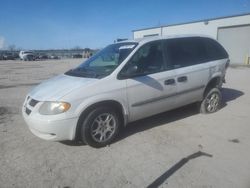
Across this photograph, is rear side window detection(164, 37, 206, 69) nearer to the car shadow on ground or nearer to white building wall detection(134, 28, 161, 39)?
the car shadow on ground

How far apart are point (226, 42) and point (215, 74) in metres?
24.8

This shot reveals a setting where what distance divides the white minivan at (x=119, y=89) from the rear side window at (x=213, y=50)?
3 centimetres

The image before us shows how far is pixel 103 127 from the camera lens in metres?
4.10

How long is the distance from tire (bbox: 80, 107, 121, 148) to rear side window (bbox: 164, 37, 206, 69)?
1.64m

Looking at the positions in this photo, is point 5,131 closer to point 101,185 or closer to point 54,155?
point 54,155

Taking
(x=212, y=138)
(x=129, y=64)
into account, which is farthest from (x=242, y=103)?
(x=129, y=64)

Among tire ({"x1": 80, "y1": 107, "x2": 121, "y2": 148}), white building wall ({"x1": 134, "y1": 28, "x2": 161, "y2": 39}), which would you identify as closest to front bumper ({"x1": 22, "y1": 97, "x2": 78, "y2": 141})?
tire ({"x1": 80, "y1": 107, "x2": 121, "y2": 148})

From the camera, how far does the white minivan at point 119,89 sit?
12.2 ft

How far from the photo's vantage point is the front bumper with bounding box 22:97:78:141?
3635mm

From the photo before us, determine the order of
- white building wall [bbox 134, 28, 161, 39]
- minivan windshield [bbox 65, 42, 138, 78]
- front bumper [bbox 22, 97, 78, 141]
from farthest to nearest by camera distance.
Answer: white building wall [bbox 134, 28, 161, 39]
minivan windshield [bbox 65, 42, 138, 78]
front bumper [bbox 22, 97, 78, 141]

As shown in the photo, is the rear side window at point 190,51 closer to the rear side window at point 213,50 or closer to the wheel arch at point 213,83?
the rear side window at point 213,50

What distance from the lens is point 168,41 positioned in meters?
5.01

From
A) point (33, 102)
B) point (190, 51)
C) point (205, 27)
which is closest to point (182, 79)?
point (190, 51)

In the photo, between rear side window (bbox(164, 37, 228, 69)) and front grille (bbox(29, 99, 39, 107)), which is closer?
front grille (bbox(29, 99, 39, 107))
